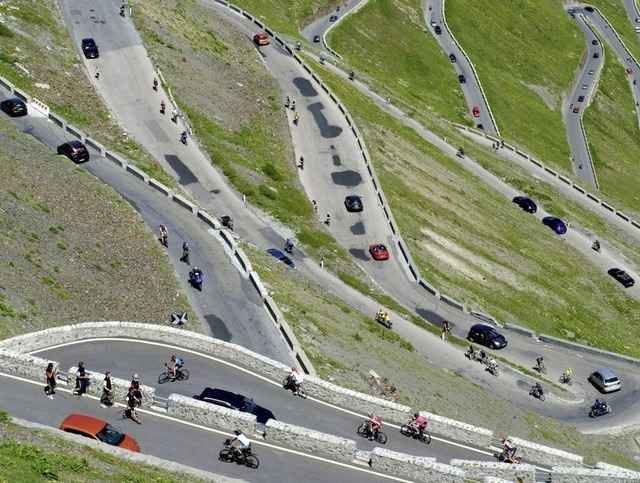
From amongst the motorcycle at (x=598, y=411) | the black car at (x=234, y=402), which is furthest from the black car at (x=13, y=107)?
the motorcycle at (x=598, y=411)

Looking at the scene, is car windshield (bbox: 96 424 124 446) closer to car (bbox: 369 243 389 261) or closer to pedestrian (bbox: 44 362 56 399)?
pedestrian (bbox: 44 362 56 399)

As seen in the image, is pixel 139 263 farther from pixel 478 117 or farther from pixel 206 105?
pixel 478 117

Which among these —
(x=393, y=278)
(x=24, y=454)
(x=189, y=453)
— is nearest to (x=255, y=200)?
(x=393, y=278)

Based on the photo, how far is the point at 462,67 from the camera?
566 feet

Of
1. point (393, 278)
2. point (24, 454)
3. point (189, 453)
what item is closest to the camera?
point (24, 454)

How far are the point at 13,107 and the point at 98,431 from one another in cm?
4969

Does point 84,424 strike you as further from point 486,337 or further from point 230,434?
point 486,337

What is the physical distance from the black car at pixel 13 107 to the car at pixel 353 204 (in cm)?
3267

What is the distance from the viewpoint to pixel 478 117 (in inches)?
6196

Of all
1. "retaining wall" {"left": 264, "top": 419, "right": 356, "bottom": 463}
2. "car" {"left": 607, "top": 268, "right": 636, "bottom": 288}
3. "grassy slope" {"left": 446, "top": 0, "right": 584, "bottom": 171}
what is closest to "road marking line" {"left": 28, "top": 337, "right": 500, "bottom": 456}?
"retaining wall" {"left": 264, "top": 419, "right": 356, "bottom": 463}

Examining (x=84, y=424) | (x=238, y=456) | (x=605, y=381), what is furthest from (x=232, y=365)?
(x=605, y=381)

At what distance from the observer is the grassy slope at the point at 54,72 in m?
88.9

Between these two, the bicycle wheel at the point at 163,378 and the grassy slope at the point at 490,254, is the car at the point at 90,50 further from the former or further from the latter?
the bicycle wheel at the point at 163,378

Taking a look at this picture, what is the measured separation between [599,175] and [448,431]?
111 m
